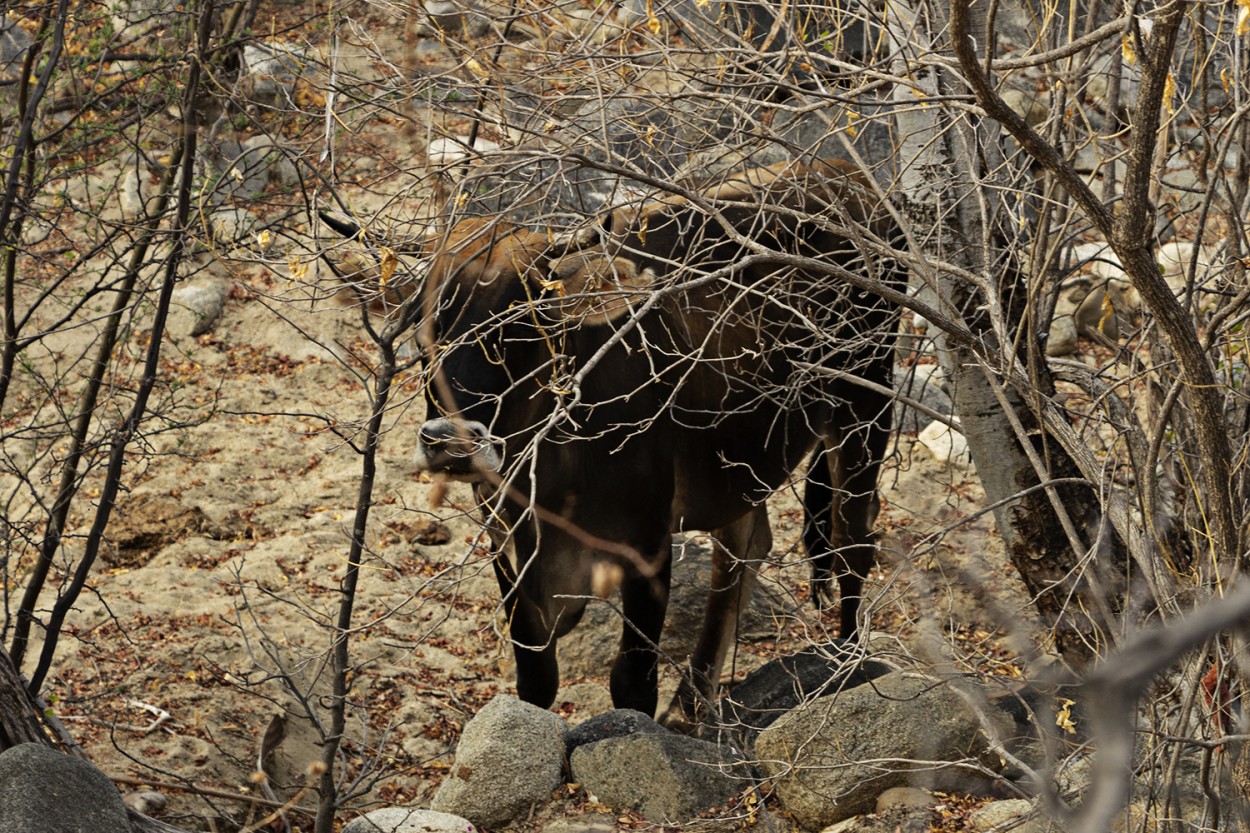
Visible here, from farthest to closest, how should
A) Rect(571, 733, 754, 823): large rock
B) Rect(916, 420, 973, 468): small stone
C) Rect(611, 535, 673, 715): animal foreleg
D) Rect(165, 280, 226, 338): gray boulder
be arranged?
Rect(165, 280, 226, 338): gray boulder, Rect(916, 420, 973, 468): small stone, Rect(611, 535, 673, 715): animal foreleg, Rect(571, 733, 754, 823): large rock

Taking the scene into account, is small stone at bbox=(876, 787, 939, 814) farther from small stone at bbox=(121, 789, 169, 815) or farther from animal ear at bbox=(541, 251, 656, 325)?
small stone at bbox=(121, 789, 169, 815)

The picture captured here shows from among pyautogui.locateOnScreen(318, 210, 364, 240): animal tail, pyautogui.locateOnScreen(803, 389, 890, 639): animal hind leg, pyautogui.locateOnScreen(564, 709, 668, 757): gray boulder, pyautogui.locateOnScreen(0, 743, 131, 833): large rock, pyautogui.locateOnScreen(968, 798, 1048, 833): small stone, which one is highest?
pyautogui.locateOnScreen(318, 210, 364, 240): animal tail

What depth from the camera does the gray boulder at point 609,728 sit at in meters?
5.43

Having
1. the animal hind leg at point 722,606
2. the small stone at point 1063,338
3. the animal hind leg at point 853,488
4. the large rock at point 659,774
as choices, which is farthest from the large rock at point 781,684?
Result: the small stone at point 1063,338

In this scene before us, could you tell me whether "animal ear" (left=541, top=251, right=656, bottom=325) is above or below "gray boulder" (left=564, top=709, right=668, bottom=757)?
above

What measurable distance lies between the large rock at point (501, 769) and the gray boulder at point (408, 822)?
183mm

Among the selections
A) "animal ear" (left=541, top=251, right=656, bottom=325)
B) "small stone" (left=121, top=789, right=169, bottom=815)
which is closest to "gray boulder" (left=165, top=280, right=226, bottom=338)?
"animal ear" (left=541, top=251, right=656, bottom=325)

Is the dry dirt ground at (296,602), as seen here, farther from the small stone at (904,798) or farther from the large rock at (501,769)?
the small stone at (904,798)

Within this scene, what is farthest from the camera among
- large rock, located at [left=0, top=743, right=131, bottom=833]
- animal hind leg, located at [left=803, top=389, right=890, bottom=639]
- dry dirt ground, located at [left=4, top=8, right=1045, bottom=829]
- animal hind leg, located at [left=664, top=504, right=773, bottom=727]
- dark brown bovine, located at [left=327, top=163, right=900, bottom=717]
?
animal hind leg, located at [left=803, top=389, right=890, bottom=639]

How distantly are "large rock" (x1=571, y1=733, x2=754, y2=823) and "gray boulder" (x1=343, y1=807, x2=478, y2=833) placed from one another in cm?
51

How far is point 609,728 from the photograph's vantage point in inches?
215

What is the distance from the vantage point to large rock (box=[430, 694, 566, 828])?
512 centimetres

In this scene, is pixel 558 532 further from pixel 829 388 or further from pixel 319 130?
pixel 319 130

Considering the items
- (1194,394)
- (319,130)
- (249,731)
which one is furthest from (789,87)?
(319,130)
